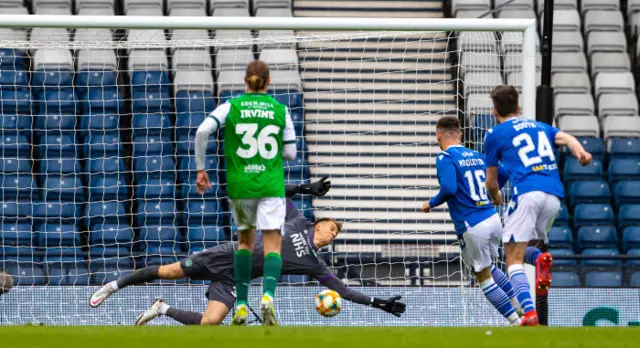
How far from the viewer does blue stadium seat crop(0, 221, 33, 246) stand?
11859 millimetres

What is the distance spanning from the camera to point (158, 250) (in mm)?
11844

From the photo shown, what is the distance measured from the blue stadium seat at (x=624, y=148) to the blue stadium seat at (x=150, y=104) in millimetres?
5741

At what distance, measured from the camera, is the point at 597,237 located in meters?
13.3

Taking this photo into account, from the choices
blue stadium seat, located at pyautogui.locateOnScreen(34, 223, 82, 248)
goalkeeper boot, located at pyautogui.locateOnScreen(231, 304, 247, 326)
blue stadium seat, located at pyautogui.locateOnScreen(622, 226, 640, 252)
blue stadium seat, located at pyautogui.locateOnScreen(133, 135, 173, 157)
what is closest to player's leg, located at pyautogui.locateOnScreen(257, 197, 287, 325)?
goalkeeper boot, located at pyautogui.locateOnScreen(231, 304, 247, 326)

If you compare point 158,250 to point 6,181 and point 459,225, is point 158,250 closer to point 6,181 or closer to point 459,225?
point 6,181

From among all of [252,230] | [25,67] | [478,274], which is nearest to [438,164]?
[478,274]

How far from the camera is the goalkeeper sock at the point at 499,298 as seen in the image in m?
8.41

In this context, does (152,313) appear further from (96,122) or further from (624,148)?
(624,148)

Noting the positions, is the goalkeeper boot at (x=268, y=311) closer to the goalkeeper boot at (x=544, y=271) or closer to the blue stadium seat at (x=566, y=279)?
the goalkeeper boot at (x=544, y=271)

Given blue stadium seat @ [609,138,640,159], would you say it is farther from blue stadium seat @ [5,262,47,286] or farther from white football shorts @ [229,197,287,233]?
white football shorts @ [229,197,287,233]

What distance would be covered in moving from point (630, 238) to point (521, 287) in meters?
6.17

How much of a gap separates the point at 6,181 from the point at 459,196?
18.8ft

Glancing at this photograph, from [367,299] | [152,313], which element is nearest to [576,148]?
[367,299]

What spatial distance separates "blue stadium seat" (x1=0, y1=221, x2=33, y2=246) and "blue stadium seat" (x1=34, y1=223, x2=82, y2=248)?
4.3 inches
